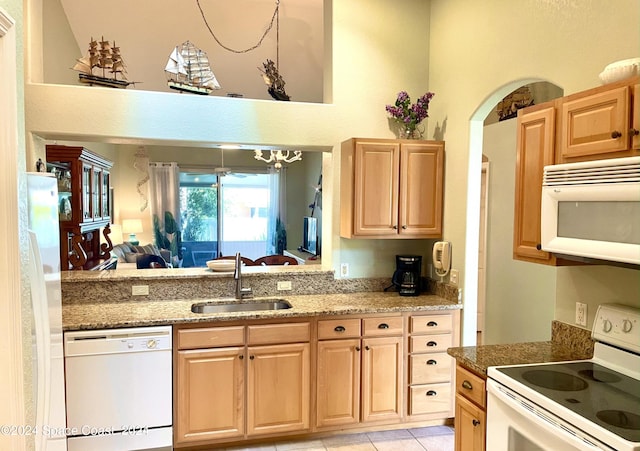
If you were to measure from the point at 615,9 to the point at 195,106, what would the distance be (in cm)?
256

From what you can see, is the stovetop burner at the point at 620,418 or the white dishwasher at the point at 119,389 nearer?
the stovetop burner at the point at 620,418

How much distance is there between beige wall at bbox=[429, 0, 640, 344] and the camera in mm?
2006

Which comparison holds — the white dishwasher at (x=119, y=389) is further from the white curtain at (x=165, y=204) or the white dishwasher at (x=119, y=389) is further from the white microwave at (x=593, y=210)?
the white curtain at (x=165, y=204)

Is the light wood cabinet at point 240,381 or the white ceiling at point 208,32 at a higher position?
the white ceiling at point 208,32

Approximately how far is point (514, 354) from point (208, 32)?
17.3ft

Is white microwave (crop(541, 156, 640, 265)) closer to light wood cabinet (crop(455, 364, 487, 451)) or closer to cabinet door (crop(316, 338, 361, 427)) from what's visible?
light wood cabinet (crop(455, 364, 487, 451))

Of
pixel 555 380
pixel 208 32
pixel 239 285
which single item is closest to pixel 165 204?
pixel 208 32

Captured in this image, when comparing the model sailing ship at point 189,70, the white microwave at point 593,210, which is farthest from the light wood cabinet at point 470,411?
the model sailing ship at point 189,70

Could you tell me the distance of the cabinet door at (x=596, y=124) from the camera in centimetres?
161

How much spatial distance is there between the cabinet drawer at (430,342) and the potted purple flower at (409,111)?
1.58m

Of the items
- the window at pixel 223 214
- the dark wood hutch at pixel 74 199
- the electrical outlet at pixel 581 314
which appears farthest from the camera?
the window at pixel 223 214

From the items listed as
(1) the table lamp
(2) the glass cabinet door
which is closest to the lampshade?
(1) the table lamp

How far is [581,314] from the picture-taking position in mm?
2115

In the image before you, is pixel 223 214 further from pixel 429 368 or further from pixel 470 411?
pixel 470 411
